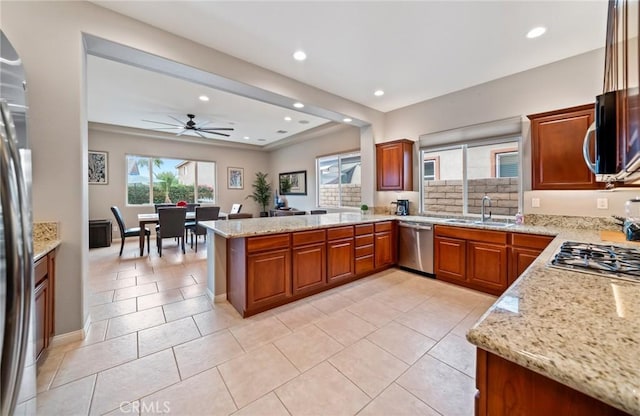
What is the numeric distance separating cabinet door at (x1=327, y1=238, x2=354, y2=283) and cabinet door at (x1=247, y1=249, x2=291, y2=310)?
1.99 ft

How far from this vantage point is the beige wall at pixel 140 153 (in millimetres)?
6262

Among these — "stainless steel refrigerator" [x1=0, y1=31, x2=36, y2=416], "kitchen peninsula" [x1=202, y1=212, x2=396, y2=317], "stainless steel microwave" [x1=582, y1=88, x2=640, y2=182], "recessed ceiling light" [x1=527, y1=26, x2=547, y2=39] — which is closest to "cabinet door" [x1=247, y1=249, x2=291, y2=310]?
"kitchen peninsula" [x1=202, y1=212, x2=396, y2=317]

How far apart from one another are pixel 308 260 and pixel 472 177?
9.52 feet

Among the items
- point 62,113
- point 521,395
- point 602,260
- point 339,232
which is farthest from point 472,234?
point 62,113

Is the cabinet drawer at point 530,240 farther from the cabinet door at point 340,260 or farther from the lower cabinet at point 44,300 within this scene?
the lower cabinet at point 44,300

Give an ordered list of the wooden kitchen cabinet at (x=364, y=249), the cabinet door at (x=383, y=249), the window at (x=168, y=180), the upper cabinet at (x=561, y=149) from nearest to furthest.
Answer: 1. the upper cabinet at (x=561, y=149)
2. the wooden kitchen cabinet at (x=364, y=249)
3. the cabinet door at (x=383, y=249)
4. the window at (x=168, y=180)

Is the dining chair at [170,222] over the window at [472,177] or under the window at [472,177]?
under

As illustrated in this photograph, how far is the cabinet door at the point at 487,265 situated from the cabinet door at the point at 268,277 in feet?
7.59

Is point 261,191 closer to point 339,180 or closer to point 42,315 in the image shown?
point 339,180

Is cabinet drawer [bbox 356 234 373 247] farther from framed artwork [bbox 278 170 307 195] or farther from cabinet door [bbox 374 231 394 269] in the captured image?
framed artwork [bbox 278 170 307 195]

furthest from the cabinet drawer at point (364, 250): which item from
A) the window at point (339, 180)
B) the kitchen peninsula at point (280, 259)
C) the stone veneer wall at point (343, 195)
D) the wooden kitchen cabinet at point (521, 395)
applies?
the wooden kitchen cabinet at point (521, 395)

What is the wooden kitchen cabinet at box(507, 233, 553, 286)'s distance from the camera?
2.74m

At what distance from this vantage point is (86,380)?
1704 millimetres

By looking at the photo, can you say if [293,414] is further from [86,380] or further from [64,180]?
[64,180]
